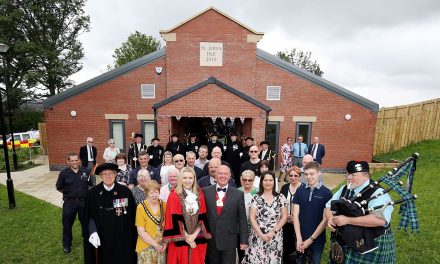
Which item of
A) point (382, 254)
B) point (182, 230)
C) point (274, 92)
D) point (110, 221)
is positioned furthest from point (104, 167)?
point (274, 92)

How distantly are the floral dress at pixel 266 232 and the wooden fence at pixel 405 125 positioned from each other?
1286cm

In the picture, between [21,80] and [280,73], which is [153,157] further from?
[21,80]

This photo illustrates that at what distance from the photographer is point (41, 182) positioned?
10258 millimetres

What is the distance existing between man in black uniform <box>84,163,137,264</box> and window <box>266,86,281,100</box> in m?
9.76

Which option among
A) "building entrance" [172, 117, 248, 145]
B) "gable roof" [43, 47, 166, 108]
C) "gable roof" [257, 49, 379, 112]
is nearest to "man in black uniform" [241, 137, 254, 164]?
"building entrance" [172, 117, 248, 145]

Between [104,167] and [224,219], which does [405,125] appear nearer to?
[224,219]

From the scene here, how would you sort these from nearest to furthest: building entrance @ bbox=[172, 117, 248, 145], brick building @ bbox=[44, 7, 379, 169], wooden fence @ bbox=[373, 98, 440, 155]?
1. brick building @ bbox=[44, 7, 379, 169]
2. building entrance @ bbox=[172, 117, 248, 145]
3. wooden fence @ bbox=[373, 98, 440, 155]

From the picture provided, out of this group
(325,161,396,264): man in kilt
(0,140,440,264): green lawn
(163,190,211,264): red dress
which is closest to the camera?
(325,161,396,264): man in kilt

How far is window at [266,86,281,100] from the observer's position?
1209cm

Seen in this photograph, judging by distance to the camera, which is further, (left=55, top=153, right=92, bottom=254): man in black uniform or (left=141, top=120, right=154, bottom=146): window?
(left=141, top=120, right=154, bottom=146): window

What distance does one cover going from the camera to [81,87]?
11.7 meters

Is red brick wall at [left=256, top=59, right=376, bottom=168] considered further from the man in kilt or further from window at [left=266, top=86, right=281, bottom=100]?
the man in kilt

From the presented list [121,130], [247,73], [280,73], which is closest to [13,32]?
[121,130]

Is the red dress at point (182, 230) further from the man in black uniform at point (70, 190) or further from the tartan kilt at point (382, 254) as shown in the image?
the man in black uniform at point (70, 190)
